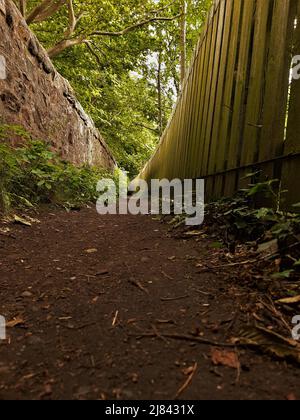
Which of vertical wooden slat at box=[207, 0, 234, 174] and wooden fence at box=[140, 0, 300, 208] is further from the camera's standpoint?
vertical wooden slat at box=[207, 0, 234, 174]

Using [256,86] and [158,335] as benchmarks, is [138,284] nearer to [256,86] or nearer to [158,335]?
[158,335]

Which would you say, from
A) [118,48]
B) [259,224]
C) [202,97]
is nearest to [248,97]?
[259,224]

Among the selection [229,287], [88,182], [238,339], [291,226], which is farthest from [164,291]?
[88,182]

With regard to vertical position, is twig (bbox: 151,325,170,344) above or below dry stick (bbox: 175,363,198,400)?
above

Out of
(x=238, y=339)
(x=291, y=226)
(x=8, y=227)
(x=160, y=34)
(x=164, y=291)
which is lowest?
(x=238, y=339)

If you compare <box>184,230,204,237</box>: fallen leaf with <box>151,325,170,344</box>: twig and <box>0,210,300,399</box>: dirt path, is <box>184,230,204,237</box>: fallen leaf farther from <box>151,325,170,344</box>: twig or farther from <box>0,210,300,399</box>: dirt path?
<box>151,325,170,344</box>: twig

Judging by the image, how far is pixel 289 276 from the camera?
1.43 m

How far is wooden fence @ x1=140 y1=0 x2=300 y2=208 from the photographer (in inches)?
65.1

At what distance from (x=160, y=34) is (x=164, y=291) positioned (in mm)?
13093

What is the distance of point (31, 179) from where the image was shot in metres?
3.73

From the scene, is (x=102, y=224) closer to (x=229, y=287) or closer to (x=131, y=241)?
(x=131, y=241)

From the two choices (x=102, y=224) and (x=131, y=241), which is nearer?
(x=131, y=241)

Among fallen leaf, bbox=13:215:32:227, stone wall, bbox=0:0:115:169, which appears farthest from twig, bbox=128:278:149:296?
stone wall, bbox=0:0:115:169

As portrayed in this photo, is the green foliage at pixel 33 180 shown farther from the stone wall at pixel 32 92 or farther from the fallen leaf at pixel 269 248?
the fallen leaf at pixel 269 248
